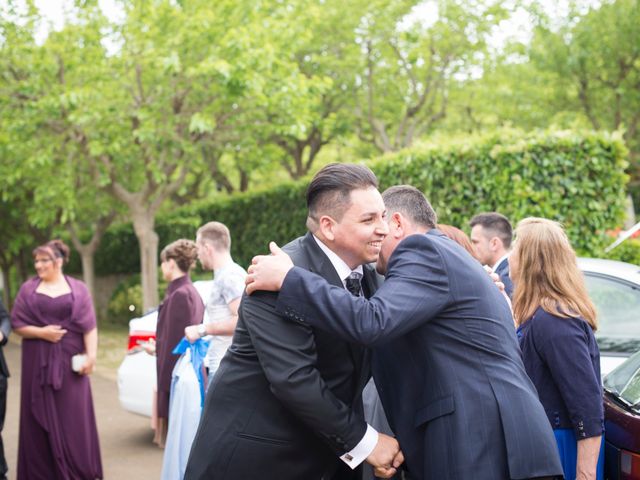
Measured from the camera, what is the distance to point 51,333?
21.2 feet

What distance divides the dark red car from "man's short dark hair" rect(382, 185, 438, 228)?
1.31 m

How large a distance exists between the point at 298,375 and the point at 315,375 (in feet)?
0.24

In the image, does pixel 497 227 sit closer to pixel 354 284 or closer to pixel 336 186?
pixel 354 284

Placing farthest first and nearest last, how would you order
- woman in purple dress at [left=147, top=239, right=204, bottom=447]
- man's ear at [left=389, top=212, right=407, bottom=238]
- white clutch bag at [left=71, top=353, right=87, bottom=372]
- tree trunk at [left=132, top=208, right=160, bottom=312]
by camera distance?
tree trunk at [left=132, top=208, right=160, bottom=312] < white clutch bag at [left=71, top=353, right=87, bottom=372] < woman in purple dress at [left=147, top=239, right=204, bottom=447] < man's ear at [left=389, top=212, right=407, bottom=238]

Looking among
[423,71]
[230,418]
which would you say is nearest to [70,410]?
[230,418]

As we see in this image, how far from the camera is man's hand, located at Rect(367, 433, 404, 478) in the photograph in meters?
2.79

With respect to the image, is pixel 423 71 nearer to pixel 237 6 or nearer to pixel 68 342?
pixel 237 6

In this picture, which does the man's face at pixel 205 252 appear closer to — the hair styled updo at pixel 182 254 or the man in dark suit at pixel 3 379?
the hair styled updo at pixel 182 254

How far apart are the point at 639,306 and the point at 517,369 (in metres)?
3.21

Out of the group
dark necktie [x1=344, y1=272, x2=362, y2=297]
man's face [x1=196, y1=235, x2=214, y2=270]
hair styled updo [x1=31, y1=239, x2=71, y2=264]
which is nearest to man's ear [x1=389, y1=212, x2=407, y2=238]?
dark necktie [x1=344, y1=272, x2=362, y2=297]

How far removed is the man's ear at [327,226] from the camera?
2854mm

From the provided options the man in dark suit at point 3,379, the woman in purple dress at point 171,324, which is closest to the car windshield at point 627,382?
the woman in purple dress at point 171,324

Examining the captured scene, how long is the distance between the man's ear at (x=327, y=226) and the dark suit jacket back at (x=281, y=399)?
3.1 inches

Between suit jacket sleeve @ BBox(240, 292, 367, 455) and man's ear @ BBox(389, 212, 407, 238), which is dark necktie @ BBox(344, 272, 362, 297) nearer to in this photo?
man's ear @ BBox(389, 212, 407, 238)
